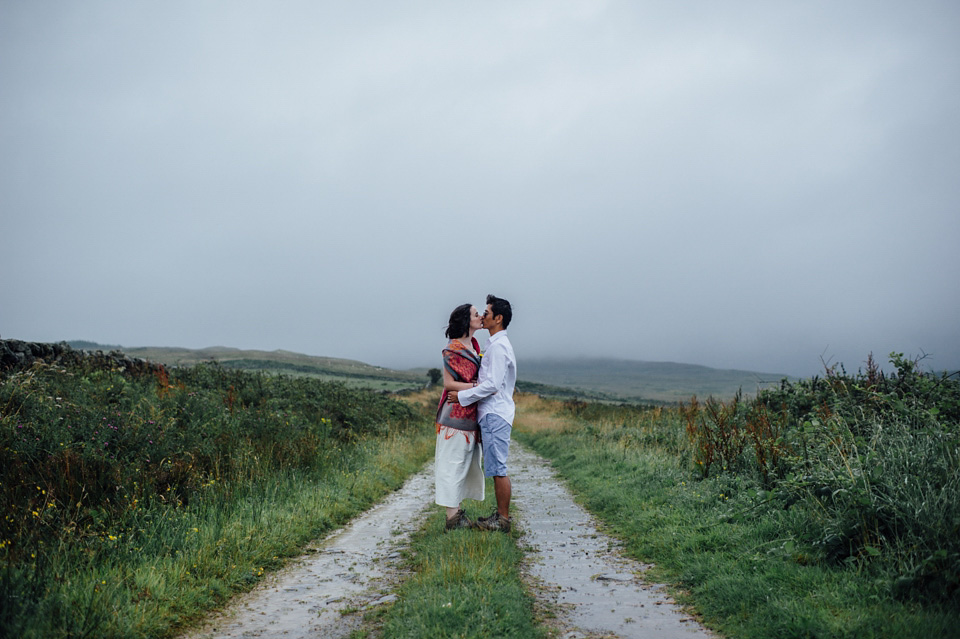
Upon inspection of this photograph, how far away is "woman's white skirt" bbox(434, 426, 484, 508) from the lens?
6812mm

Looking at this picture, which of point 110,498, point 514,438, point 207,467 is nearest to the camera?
point 110,498

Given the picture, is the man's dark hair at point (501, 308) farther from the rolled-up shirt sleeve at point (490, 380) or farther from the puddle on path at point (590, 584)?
the puddle on path at point (590, 584)

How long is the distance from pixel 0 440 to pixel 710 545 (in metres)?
8.07

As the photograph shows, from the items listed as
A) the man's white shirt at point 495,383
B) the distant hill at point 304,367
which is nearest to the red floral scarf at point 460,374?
the man's white shirt at point 495,383

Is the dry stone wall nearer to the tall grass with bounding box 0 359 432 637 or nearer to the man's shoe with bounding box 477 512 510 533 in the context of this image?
the tall grass with bounding box 0 359 432 637

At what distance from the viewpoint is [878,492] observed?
5.01 meters

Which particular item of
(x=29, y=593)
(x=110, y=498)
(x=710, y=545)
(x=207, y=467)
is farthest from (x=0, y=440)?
(x=710, y=545)

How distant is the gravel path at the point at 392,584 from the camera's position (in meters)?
4.16

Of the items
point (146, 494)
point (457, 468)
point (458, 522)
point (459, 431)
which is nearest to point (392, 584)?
point (458, 522)

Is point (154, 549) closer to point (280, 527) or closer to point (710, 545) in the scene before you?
point (280, 527)

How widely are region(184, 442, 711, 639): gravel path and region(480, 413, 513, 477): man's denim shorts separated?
0.90 meters

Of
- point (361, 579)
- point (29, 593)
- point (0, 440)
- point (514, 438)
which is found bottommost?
point (514, 438)

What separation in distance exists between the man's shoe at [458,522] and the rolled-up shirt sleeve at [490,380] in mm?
1314

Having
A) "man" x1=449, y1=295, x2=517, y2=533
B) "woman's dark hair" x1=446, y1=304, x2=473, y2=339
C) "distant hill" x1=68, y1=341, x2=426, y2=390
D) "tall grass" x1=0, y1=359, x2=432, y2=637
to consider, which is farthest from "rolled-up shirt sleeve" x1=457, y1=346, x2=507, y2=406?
"distant hill" x1=68, y1=341, x2=426, y2=390
